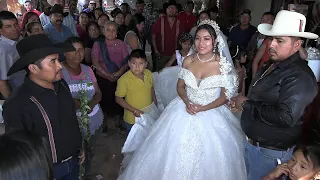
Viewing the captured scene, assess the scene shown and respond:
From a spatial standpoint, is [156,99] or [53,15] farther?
[53,15]

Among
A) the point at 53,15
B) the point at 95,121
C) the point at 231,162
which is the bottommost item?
the point at 231,162

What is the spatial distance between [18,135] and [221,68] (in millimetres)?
2008

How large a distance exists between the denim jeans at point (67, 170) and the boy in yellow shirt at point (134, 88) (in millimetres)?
1066

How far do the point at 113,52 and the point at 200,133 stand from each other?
2.00 meters

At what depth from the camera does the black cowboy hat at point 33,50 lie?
5.72ft

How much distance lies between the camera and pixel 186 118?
2682 millimetres

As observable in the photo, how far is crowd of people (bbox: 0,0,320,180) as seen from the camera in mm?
1744

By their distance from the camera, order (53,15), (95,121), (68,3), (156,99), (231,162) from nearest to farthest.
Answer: (231,162)
(95,121)
(156,99)
(53,15)
(68,3)

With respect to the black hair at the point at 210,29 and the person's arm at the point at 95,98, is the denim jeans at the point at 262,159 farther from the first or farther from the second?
the person's arm at the point at 95,98

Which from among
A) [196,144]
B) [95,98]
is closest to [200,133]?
[196,144]

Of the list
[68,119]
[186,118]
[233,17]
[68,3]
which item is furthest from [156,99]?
[233,17]

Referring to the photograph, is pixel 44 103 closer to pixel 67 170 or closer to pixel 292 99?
pixel 67 170

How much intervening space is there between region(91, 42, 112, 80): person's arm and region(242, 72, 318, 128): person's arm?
2671 millimetres

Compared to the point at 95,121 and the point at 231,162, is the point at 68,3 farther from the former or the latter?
the point at 231,162
